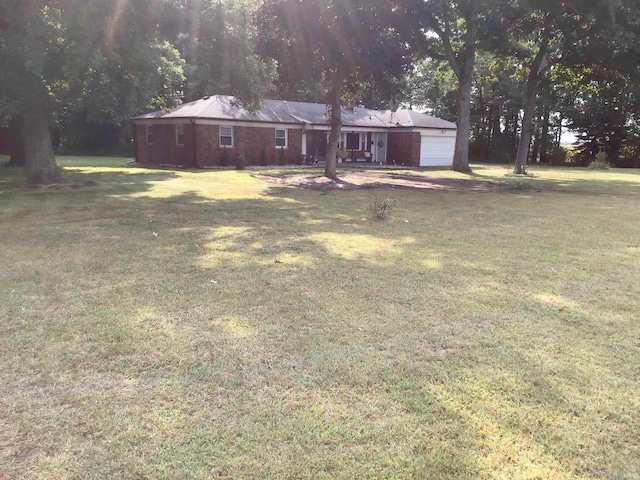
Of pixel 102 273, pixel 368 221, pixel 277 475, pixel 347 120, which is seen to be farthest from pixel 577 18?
pixel 277 475

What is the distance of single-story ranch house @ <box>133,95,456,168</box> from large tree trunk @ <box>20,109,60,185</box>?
7243mm

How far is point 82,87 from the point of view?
1493cm

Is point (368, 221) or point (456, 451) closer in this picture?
point (456, 451)

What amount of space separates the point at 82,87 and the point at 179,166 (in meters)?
10.3

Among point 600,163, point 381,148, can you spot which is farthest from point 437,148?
point 600,163

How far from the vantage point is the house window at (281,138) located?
2667 cm

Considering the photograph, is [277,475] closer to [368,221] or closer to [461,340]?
[461,340]

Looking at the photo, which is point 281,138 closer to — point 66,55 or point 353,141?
point 353,141

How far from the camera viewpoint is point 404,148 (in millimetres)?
30625

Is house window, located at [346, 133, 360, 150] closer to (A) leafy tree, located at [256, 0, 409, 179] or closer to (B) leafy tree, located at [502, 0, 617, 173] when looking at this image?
(B) leafy tree, located at [502, 0, 617, 173]

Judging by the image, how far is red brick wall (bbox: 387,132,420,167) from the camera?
30078 millimetres

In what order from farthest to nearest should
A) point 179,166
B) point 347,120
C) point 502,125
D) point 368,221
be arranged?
1. point 502,125
2. point 347,120
3. point 179,166
4. point 368,221

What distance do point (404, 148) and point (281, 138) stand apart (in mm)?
8149

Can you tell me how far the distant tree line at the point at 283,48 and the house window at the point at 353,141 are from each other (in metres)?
6.28
